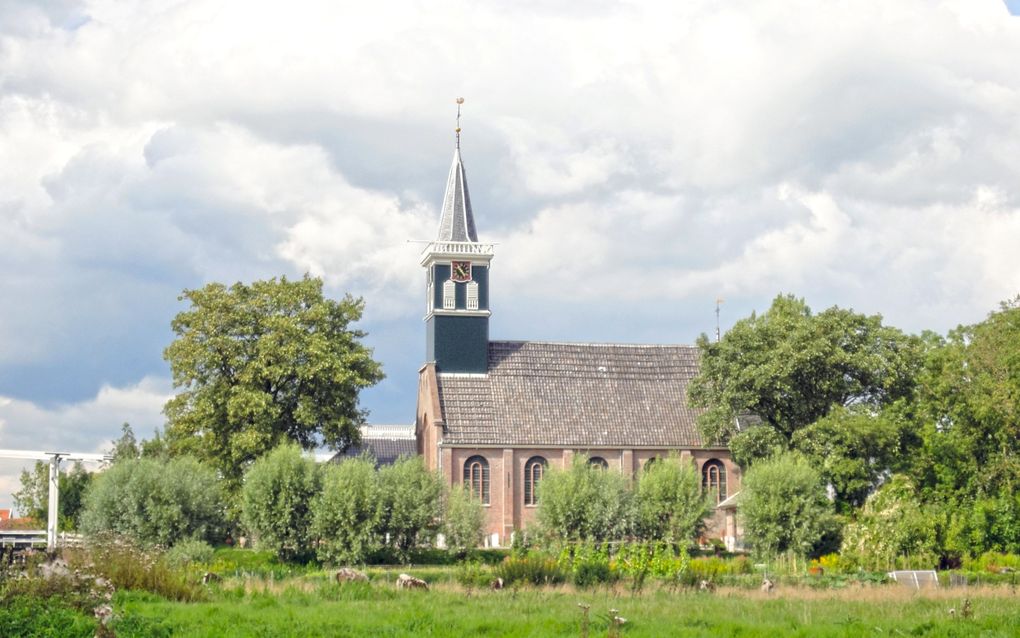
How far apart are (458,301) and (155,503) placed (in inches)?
876

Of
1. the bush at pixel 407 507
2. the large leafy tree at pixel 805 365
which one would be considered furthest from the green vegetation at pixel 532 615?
the large leafy tree at pixel 805 365

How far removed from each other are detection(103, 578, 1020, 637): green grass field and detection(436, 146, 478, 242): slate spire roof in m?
38.6

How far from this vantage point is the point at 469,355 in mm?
69125

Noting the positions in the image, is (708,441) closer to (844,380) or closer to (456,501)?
(844,380)

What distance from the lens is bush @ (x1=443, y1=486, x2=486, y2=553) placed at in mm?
53844

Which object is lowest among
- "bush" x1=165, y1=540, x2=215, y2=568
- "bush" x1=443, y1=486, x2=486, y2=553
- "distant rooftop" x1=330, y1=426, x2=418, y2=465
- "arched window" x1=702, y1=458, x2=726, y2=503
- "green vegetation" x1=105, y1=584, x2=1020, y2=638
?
"green vegetation" x1=105, y1=584, x2=1020, y2=638

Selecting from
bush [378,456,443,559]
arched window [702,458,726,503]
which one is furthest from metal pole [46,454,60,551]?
arched window [702,458,726,503]

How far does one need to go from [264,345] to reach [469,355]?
13.0 meters

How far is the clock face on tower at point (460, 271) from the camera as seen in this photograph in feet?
228

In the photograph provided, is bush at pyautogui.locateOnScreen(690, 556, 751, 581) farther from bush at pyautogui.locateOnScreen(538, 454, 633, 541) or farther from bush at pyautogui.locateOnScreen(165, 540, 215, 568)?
bush at pyautogui.locateOnScreen(165, 540, 215, 568)

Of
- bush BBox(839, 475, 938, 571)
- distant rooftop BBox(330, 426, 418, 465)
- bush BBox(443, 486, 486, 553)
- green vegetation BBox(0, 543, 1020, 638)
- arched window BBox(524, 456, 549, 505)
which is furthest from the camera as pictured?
distant rooftop BBox(330, 426, 418, 465)

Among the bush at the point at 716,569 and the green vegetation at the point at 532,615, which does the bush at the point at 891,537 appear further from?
the green vegetation at the point at 532,615

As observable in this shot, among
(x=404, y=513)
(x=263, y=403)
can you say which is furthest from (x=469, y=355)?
(x=404, y=513)

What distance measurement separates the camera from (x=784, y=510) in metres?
53.6
